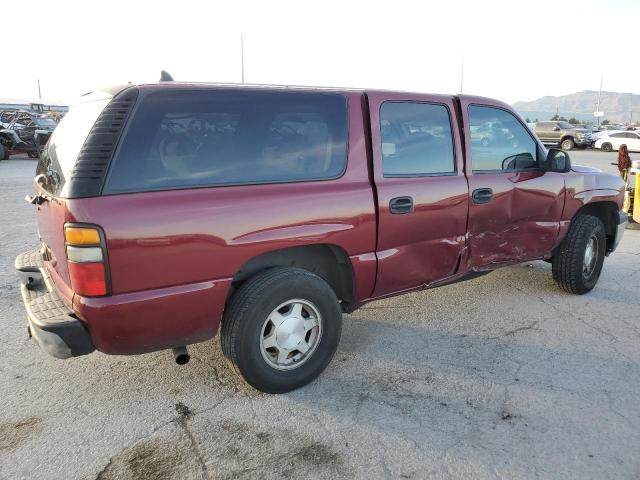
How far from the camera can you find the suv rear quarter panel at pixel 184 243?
250cm

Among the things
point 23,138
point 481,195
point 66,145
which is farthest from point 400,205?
point 23,138

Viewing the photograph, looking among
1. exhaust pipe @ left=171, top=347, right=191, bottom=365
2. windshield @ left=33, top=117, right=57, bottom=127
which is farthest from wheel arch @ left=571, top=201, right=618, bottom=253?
windshield @ left=33, top=117, right=57, bottom=127

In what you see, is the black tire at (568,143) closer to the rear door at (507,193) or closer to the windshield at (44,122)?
the windshield at (44,122)

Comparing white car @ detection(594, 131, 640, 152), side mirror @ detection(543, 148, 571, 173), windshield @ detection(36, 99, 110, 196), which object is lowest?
white car @ detection(594, 131, 640, 152)

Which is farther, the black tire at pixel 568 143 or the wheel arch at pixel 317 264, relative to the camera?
the black tire at pixel 568 143

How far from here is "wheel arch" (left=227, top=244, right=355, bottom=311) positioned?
9.98 feet

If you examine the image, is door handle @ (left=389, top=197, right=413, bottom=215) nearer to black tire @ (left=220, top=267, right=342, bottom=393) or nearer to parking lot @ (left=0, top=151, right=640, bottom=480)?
black tire @ (left=220, top=267, right=342, bottom=393)

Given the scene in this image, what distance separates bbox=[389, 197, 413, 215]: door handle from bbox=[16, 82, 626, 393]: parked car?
1 centimetres

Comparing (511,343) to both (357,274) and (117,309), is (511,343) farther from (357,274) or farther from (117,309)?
(117,309)

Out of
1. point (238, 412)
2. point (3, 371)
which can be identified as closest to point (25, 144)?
A: point (3, 371)

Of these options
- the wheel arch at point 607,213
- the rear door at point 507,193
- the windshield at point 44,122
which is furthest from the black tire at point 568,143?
the rear door at point 507,193

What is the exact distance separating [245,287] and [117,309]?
0.69m

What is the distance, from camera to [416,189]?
3559 mm

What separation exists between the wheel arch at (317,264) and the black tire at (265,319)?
3.0 inches
